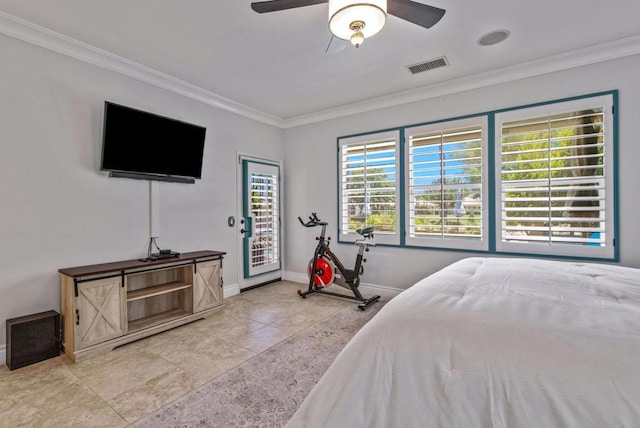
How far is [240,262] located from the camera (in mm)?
4723

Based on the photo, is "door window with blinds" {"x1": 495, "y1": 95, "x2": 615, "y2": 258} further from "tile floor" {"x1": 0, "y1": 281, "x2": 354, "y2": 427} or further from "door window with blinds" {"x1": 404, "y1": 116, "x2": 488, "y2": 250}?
"tile floor" {"x1": 0, "y1": 281, "x2": 354, "y2": 427}

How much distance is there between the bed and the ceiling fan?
1.49 m

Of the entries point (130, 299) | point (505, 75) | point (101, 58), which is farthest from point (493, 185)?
point (101, 58)

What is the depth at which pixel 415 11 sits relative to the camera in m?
1.82

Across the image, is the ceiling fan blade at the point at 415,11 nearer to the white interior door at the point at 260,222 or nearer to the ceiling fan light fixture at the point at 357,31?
the ceiling fan light fixture at the point at 357,31

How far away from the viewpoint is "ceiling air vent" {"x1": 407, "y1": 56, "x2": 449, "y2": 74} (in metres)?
3.30

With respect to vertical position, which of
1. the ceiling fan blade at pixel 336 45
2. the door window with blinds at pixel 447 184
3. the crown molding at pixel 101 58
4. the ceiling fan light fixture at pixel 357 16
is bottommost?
the door window with blinds at pixel 447 184

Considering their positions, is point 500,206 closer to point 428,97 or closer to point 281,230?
point 428,97

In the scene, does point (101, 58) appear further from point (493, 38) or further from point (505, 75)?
point (505, 75)

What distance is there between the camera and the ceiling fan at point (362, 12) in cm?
162

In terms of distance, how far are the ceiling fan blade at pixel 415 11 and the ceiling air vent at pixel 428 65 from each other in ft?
5.09

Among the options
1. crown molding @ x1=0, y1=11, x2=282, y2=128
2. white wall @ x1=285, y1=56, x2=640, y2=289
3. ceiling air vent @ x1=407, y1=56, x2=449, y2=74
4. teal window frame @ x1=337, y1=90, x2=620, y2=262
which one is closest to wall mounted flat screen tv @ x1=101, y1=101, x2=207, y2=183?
crown molding @ x1=0, y1=11, x2=282, y2=128

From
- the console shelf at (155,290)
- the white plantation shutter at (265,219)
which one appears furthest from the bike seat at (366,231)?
the console shelf at (155,290)

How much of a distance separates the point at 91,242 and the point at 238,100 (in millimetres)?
2646
